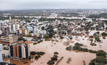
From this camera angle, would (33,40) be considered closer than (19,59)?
No

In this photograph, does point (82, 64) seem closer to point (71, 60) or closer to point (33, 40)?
point (71, 60)

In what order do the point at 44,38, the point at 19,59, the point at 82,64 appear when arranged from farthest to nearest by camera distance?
the point at 44,38 < the point at 19,59 < the point at 82,64

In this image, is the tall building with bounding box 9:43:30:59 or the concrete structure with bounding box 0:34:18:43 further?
the concrete structure with bounding box 0:34:18:43

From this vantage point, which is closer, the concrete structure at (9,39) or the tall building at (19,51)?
the tall building at (19,51)

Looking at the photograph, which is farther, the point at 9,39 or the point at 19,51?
the point at 9,39

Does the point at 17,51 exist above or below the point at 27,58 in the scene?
above

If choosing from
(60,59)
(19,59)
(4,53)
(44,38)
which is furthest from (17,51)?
(44,38)

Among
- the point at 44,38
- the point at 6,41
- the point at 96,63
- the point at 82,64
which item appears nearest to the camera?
the point at 96,63
